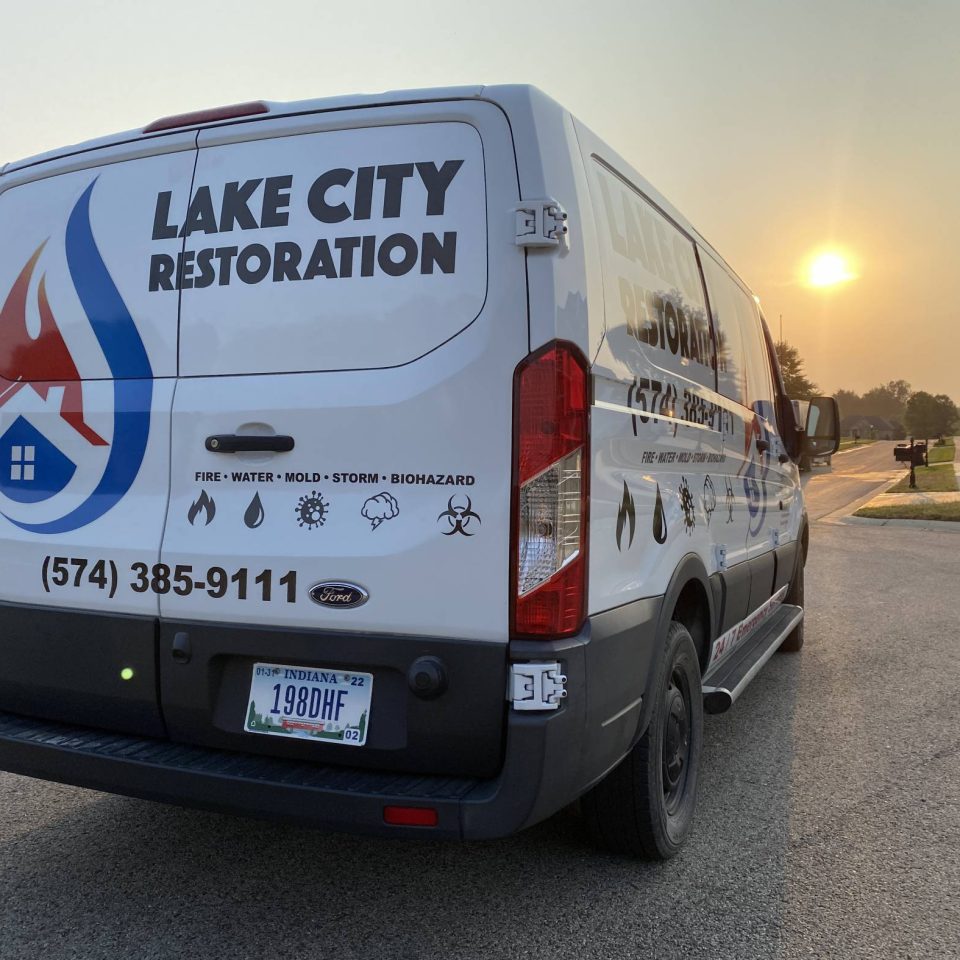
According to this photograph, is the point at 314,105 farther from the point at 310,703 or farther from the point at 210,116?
the point at 310,703

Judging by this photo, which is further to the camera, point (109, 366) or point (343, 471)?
point (109, 366)

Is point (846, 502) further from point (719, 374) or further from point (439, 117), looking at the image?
point (439, 117)

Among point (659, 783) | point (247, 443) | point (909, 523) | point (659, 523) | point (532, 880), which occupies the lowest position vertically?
point (532, 880)

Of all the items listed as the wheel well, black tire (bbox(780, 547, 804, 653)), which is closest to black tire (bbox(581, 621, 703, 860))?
the wheel well

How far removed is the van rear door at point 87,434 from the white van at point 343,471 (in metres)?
0.01

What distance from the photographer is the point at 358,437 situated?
2.51m

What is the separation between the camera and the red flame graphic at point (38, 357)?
9.49 feet

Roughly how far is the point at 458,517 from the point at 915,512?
18.3 metres

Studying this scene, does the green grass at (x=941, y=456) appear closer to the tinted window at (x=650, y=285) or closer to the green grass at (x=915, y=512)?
the green grass at (x=915, y=512)

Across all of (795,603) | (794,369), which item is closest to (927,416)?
(794,369)

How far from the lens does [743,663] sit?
4340 mm

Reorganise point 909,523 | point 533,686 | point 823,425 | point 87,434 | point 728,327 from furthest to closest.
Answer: point 909,523 < point 823,425 < point 728,327 < point 87,434 < point 533,686

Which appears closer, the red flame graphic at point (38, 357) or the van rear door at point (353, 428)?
the van rear door at point (353, 428)

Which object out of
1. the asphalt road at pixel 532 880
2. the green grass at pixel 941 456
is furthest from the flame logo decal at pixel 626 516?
the green grass at pixel 941 456
